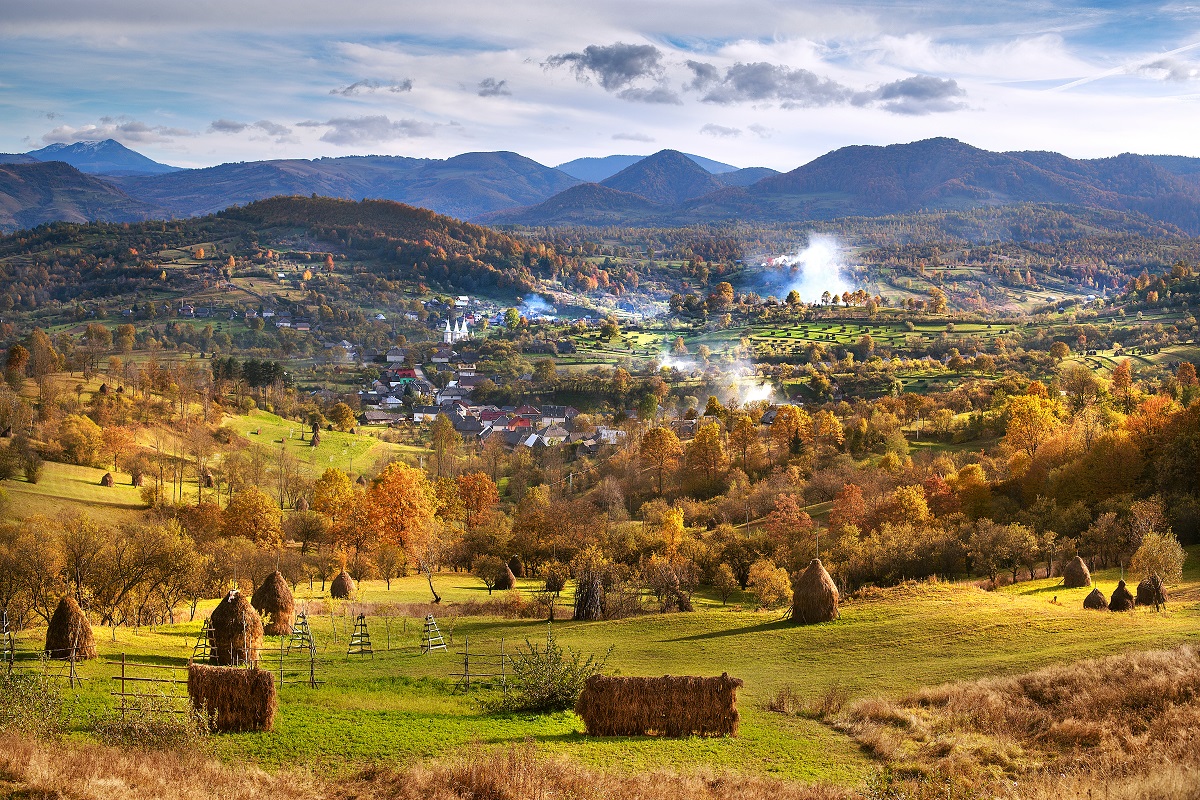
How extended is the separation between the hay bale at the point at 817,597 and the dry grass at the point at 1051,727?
8.37m

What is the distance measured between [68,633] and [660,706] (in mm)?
15720

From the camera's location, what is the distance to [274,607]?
98.5ft

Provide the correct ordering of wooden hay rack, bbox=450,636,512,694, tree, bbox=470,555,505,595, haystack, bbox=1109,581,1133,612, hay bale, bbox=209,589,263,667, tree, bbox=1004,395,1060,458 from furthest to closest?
1. tree, bbox=1004,395,1060,458
2. tree, bbox=470,555,505,595
3. haystack, bbox=1109,581,1133,612
4. hay bale, bbox=209,589,263,667
5. wooden hay rack, bbox=450,636,512,694

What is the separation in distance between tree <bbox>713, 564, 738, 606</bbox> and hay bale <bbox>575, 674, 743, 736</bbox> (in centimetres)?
2537

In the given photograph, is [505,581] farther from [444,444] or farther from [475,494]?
[444,444]

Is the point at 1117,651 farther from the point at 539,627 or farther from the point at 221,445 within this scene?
the point at 221,445

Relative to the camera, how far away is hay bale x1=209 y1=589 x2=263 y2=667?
24.3 metres

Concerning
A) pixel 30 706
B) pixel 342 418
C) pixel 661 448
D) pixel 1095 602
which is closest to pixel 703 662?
pixel 1095 602

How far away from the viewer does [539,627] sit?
31.4 m

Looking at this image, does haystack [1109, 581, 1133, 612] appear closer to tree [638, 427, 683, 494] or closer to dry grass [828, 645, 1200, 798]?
dry grass [828, 645, 1200, 798]

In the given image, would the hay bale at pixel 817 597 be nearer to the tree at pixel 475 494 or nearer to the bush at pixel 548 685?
the bush at pixel 548 685

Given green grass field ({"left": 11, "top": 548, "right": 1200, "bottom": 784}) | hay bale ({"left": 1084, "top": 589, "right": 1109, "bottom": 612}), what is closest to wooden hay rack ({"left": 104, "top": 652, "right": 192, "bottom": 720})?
green grass field ({"left": 11, "top": 548, "right": 1200, "bottom": 784})

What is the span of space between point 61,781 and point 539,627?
63.0 feet

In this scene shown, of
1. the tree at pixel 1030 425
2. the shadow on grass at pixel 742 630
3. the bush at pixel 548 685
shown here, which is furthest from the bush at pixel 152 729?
the tree at pixel 1030 425
